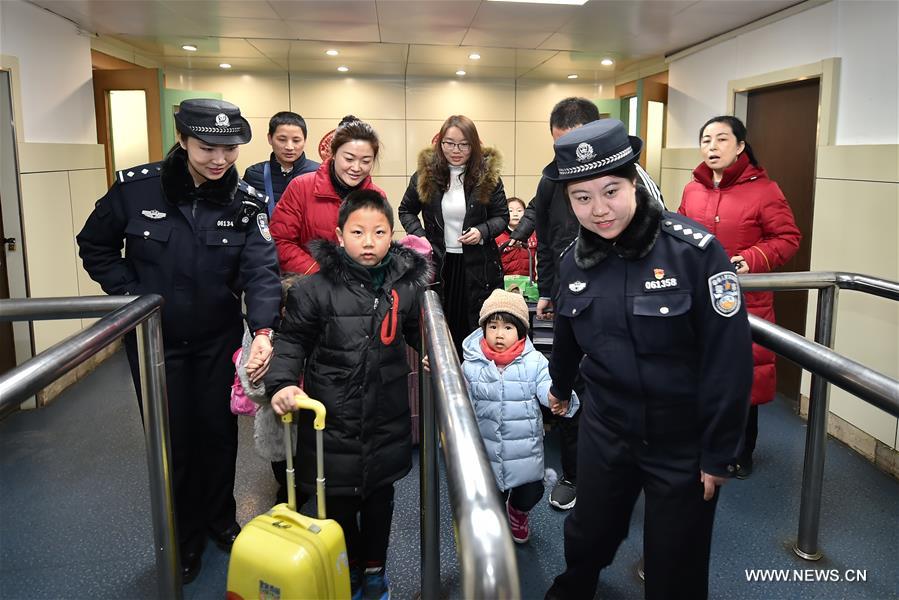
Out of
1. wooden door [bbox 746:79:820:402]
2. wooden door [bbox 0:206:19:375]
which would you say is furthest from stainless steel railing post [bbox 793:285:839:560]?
wooden door [bbox 0:206:19:375]

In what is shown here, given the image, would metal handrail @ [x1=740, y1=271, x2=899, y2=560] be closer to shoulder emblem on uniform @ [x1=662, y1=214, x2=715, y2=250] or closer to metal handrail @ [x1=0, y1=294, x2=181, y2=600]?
shoulder emblem on uniform @ [x1=662, y1=214, x2=715, y2=250]

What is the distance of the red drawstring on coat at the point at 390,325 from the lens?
80.5 inches

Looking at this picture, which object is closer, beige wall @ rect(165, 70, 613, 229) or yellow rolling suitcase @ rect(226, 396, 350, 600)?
yellow rolling suitcase @ rect(226, 396, 350, 600)

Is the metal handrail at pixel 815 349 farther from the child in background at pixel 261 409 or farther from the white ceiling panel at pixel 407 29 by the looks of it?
the white ceiling panel at pixel 407 29

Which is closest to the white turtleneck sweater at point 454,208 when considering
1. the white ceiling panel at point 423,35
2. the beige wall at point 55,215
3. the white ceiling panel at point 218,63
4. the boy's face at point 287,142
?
the boy's face at point 287,142

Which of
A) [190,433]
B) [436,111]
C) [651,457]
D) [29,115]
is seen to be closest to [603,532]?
[651,457]

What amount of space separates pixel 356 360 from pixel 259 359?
0.33m

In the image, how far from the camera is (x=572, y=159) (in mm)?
1577

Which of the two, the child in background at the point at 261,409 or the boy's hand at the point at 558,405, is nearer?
the boy's hand at the point at 558,405

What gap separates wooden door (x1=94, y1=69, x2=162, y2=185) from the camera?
18.1ft

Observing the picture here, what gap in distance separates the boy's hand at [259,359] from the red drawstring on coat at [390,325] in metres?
0.37

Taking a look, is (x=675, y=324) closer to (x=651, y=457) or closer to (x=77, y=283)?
(x=651, y=457)

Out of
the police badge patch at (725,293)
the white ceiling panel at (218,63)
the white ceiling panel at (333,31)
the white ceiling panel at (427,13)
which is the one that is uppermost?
the white ceiling panel at (218,63)

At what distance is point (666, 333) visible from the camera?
159cm
